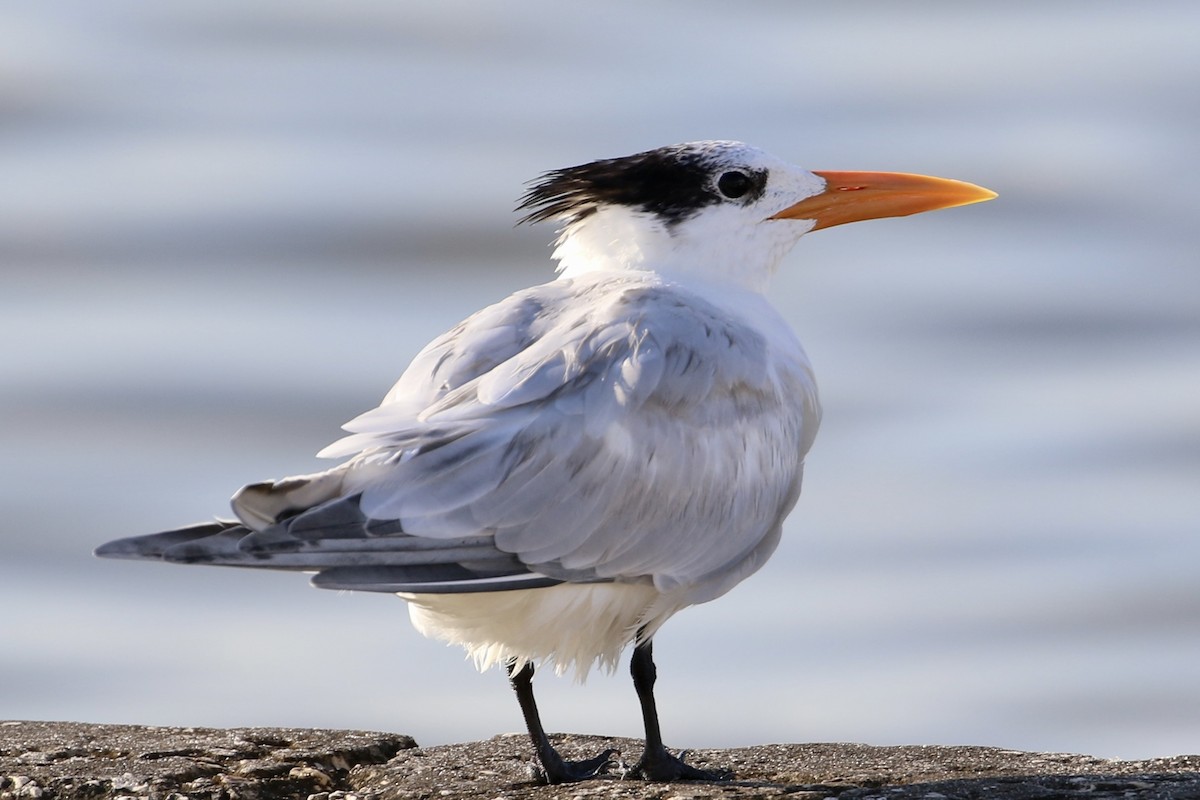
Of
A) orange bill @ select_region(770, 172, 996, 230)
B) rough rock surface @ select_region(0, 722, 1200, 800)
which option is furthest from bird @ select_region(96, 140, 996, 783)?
orange bill @ select_region(770, 172, 996, 230)

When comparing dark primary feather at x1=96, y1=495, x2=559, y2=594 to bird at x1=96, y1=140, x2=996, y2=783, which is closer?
dark primary feather at x1=96, y1=495, x2=559, y2=594

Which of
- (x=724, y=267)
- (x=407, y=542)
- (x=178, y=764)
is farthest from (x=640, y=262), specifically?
(x=178, y=764)

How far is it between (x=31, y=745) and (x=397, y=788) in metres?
1.00

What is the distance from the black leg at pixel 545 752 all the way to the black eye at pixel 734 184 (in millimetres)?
1538

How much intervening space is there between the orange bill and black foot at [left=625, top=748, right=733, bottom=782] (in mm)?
1716

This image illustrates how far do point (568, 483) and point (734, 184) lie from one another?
1396mm

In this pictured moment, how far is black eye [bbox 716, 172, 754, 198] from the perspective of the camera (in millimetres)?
5410

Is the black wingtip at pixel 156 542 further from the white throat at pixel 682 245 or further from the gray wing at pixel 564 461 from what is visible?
the white throat at pixel 682 245

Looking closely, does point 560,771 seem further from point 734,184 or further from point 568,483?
point 734,184

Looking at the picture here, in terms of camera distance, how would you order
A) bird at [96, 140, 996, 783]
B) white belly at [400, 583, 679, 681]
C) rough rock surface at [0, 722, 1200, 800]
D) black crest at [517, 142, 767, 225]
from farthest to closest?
black crest at [517, 142, 767, 225], white belly at [400, 583, 679, 681], rough rock surface at [0, 722, 1200, 800], bird at [96, 140, 996, 783]

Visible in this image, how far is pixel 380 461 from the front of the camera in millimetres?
4203

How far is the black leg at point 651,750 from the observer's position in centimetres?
463

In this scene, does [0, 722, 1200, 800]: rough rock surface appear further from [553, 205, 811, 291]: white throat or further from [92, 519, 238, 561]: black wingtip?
[553, 205, 811, 291]: white throat

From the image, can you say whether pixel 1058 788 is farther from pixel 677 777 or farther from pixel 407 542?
pixel 407 542
